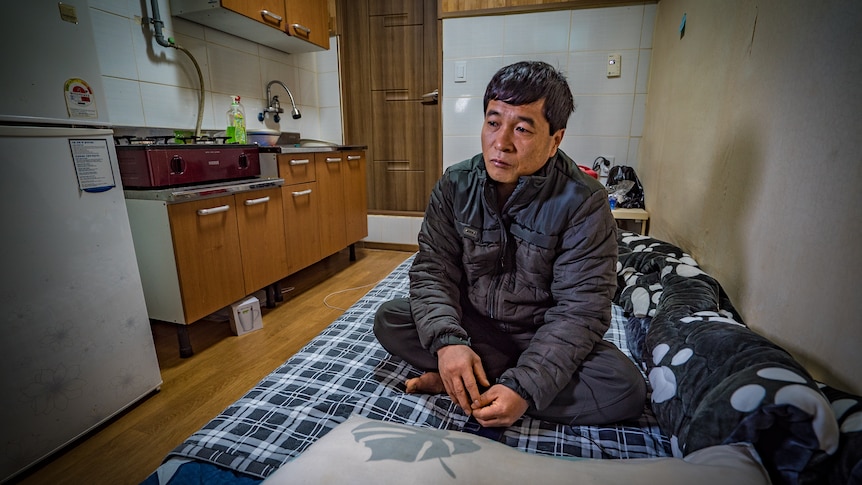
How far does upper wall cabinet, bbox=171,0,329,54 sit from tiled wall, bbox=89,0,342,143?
3.2 inches

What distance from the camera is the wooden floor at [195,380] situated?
3.83 feet

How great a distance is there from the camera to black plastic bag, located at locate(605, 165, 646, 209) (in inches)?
100

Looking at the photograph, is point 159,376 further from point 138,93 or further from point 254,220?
point 138,93

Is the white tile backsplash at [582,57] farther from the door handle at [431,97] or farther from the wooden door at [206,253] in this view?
the wooden door at [206,253]

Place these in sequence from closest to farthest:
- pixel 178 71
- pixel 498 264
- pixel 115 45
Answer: pixel 498 264 → pixel 115 45 → pixel 178 71

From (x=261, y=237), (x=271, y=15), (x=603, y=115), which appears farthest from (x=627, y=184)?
(x=271, y=15)

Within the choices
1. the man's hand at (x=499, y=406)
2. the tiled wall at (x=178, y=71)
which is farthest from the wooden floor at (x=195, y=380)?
the tiled wall at (x=178, y=71)

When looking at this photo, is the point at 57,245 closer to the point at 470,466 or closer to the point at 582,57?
the point at 470,466

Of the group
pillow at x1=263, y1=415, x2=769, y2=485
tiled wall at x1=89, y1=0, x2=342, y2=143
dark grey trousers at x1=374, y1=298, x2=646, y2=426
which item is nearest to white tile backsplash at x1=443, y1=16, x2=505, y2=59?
tiled wall at x1=89, y1=0, x2=342, y2=143

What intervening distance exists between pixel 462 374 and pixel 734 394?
512mm

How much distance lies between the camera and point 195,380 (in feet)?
5.17

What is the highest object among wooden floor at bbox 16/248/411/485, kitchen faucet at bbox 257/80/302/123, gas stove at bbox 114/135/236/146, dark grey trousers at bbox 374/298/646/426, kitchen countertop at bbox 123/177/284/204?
kitchen faucet at bbox 257/80/302/123

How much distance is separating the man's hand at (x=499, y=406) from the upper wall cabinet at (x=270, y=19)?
2261mm

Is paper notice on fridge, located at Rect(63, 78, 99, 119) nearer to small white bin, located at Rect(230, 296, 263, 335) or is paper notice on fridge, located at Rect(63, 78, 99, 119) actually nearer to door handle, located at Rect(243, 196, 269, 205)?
door handle, located at Rect(243, 196, 269, 205)
